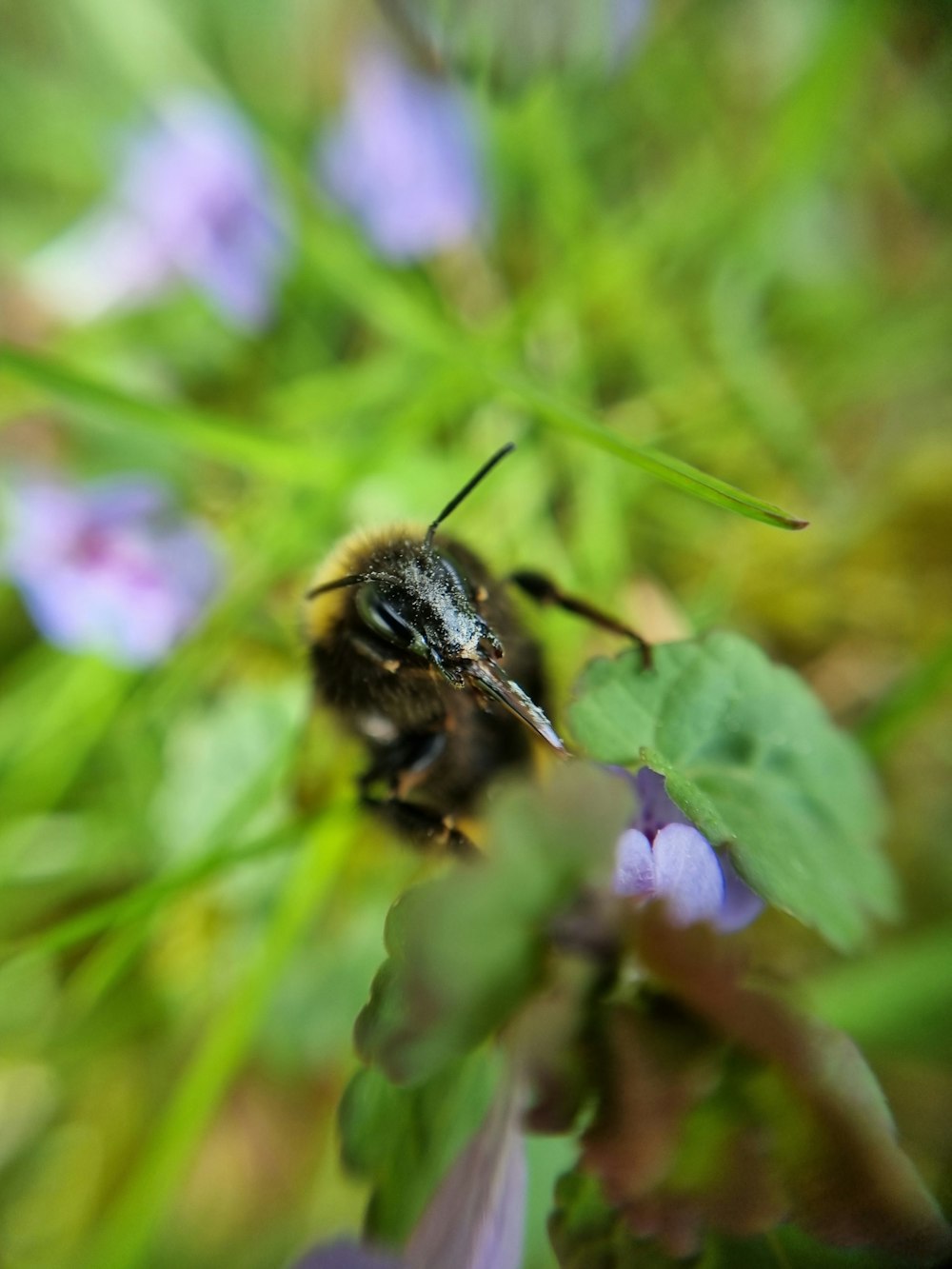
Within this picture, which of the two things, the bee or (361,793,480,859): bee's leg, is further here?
(361,793,480,859): bee's leg

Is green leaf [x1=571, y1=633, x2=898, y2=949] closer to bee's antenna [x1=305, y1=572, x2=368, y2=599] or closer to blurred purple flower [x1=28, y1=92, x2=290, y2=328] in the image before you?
bee's antenna [x1=305, y1=572, x2=368, y2=599]

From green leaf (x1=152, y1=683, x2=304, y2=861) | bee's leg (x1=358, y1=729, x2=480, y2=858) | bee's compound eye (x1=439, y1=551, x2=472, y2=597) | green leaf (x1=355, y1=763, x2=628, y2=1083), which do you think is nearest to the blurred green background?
green leaf (x1=152, y1=683, x2=304, y2=861)

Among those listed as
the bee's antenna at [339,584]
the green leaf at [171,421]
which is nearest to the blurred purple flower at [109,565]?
the green leaf at [171,421]

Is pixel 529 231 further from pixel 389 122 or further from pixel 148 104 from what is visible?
pixel 148 104

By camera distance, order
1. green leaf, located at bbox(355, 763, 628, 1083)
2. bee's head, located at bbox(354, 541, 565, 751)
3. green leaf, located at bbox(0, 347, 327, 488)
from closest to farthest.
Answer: green leaf, located at bbox(355, 763, 628, 1083) < bee's head, located at bbox(354, 541, 565, 751) < green leaf, located at bbox(0, 347, 327, 488)

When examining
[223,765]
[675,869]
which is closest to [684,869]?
[675,869]

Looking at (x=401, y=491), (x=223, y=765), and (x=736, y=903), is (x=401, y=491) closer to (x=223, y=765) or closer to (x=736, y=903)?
(x=223, y=765)
